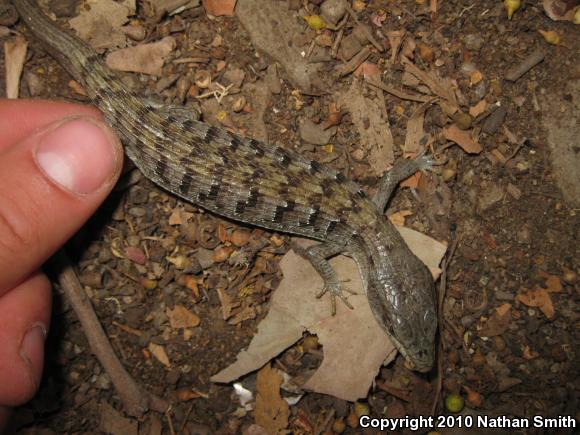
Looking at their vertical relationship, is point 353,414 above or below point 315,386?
below

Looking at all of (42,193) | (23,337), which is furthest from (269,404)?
(42,193)

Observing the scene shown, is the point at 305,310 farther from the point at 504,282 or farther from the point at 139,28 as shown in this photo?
the point at 139,28

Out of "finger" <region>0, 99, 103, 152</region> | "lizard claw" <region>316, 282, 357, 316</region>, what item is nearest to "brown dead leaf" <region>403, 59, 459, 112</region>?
"lizard claw" <region>316, 282, 357, 316</region>

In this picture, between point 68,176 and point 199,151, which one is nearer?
point 68,176

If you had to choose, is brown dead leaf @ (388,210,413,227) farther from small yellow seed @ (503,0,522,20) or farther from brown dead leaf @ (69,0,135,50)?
brown dead leaf @ (69,0,135,50)

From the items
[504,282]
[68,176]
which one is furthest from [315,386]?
[68,176]

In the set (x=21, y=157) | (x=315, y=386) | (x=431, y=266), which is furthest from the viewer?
(x=431, y=266)

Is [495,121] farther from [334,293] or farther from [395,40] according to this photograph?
[334,293]
